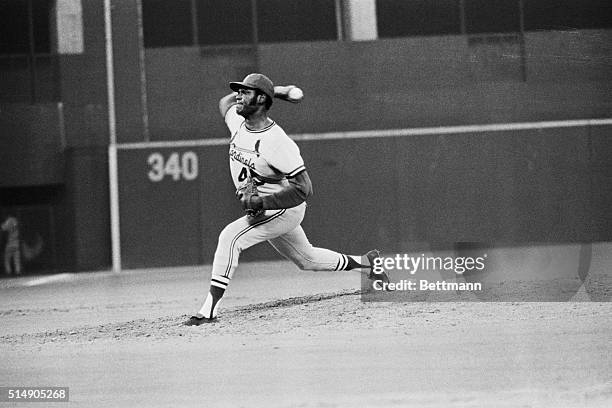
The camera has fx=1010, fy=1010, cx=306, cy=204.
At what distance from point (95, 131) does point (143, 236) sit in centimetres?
215

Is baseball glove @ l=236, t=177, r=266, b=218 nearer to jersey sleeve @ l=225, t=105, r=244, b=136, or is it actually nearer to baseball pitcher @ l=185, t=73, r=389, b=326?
baseball pitcher @ l=185, t=73, r=389, b=326

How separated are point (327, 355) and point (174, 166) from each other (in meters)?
11.6

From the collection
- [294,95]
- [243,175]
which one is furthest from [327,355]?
[294,95]

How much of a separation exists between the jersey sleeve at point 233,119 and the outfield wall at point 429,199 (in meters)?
9.12

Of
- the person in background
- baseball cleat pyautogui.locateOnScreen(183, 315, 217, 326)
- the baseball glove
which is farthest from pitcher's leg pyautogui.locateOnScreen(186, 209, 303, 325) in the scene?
the person in background

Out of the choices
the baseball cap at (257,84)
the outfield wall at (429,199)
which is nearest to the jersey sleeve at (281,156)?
the baseball cap at (257,84)

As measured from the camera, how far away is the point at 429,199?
18625mm

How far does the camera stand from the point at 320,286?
41.6 ft

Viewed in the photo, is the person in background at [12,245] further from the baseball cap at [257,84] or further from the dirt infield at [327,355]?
the baseball cap at [257,84]

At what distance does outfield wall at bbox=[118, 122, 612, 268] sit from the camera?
60.5 ft

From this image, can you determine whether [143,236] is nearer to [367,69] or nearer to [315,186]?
[315,186]

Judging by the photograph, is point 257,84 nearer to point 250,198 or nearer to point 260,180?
point 260,180

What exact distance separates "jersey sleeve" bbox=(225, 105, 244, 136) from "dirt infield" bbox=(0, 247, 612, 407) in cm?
169

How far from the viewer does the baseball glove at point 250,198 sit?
8.37 meters
